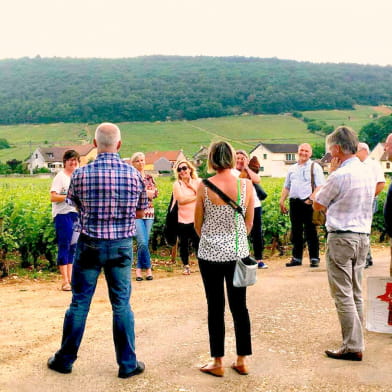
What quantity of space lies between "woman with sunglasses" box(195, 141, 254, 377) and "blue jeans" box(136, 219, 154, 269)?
4.26 meters

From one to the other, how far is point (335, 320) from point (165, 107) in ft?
375

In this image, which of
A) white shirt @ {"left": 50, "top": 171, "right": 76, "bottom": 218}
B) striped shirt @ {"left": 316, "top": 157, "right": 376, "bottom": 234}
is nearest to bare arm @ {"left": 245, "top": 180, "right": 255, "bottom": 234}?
striped shirt @ {"left": 316, "top": 157, "right": 376, "bottom": 234}

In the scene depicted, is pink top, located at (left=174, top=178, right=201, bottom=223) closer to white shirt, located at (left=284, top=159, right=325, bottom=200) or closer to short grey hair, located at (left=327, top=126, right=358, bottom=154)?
white shirt, located at (left=284, top=159, right=325, bottom=200)

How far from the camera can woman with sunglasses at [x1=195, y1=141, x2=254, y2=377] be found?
4.84 m

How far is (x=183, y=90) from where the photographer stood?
126 meters

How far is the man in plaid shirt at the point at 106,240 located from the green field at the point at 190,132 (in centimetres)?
8262

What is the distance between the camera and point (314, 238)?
10.1 meters

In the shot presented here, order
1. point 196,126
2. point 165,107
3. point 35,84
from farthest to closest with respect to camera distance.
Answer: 1. point 35,84
2. point 165,107
3. point 196,126

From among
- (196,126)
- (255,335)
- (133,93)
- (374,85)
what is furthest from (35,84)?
(255,335)

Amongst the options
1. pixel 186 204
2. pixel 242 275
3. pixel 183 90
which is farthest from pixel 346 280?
pixel 183 90

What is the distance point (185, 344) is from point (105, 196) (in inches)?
76.5

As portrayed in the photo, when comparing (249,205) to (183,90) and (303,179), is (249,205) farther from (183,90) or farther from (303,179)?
(183,90)

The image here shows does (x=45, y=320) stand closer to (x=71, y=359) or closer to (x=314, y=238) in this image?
(x=71, y=359)

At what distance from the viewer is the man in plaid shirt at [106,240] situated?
4785 millimetres
